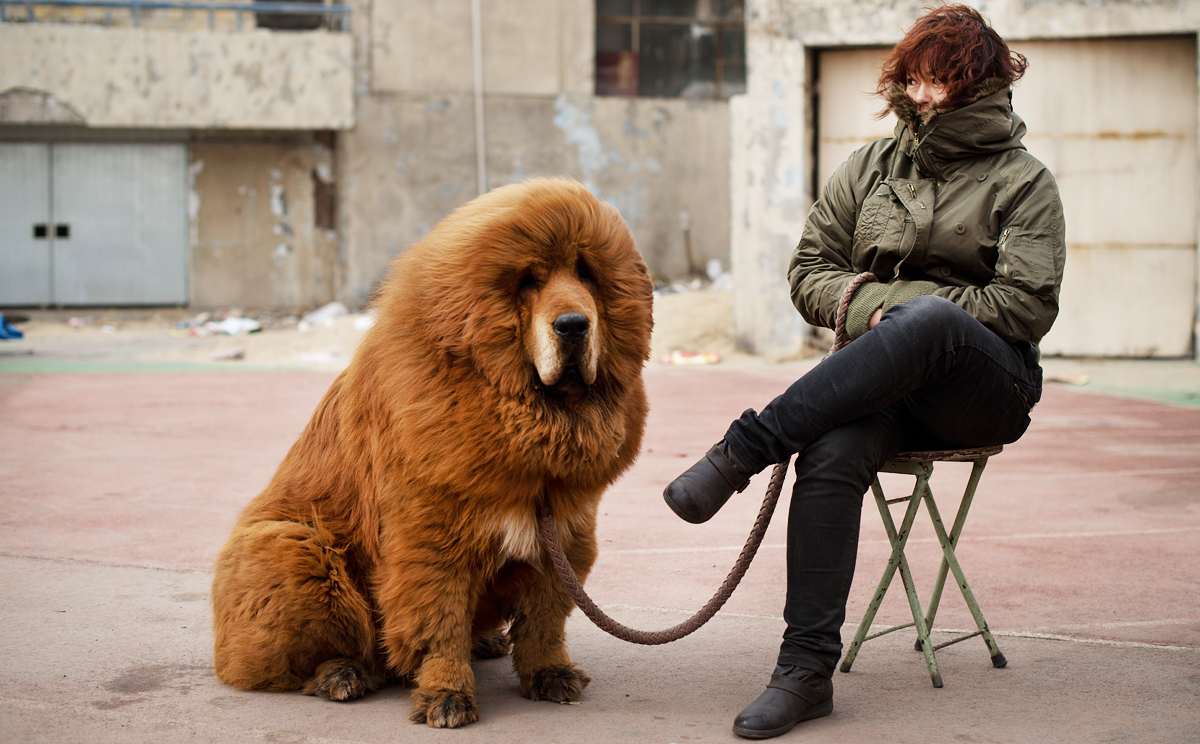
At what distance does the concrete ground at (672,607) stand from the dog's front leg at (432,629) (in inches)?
3.2

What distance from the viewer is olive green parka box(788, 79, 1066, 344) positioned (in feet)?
9.66

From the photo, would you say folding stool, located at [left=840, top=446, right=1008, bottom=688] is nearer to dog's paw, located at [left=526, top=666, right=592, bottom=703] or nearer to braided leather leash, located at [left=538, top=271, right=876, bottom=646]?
braided leather leash, located at [left=538, top=271, right=876, bottom=646]

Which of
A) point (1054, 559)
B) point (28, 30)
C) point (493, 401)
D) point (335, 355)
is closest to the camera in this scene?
point (493, 401)

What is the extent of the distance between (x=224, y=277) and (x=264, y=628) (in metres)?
Answer: 16.1

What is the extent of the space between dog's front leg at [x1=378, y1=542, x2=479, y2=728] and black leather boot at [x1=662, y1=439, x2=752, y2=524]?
23.9 inches

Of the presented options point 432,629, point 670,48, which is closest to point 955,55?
point 432,629

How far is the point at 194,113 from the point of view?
1666cm

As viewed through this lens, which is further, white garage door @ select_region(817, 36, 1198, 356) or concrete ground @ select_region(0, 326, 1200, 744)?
white garage door @ select_region(817, 36, 1198, 356)

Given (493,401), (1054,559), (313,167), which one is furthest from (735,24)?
(493,401)

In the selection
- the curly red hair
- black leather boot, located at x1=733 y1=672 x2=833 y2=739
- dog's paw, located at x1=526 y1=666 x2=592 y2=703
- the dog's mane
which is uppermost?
the curly red hair

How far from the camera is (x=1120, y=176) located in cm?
1181

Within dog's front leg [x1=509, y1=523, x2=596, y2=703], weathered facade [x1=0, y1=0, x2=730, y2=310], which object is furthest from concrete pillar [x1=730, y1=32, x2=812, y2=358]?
dog's front leg [x1=509, y1=523, x2=596, y2=703]

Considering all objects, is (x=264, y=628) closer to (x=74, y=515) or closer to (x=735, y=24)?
(x=74, y=515)

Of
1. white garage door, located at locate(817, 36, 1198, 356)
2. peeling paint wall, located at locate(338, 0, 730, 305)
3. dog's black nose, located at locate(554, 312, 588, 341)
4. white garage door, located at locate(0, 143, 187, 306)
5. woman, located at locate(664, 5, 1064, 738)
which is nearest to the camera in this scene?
Result: dog's black nose, located at locate(554, 312, 588, 341)
